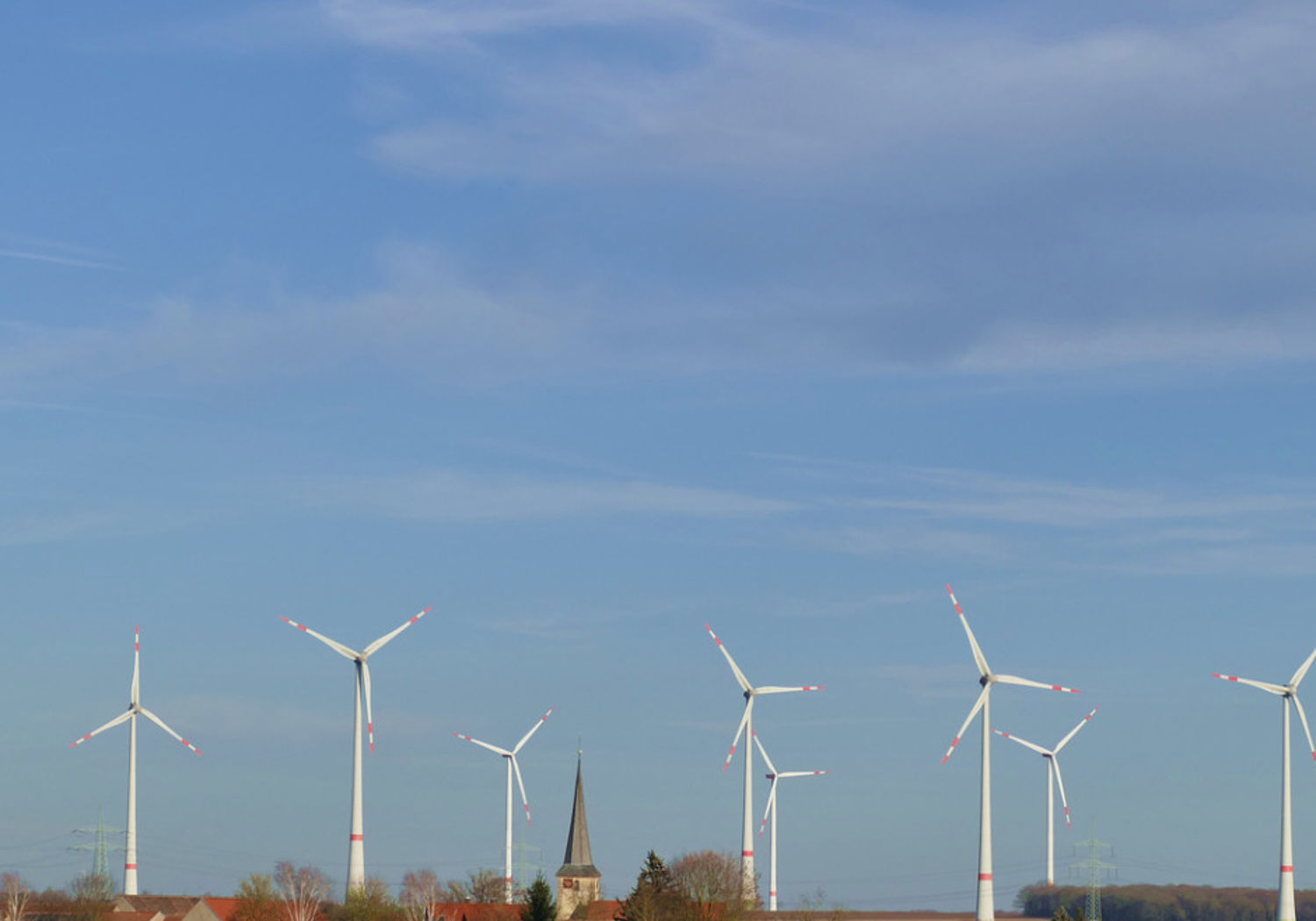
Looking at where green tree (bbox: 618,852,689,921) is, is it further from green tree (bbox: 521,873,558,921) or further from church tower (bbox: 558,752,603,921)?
church tower (bbox: 558,752,603,921)

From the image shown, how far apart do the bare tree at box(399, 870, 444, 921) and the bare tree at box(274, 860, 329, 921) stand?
6624 millimetres

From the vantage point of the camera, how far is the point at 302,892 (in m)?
137

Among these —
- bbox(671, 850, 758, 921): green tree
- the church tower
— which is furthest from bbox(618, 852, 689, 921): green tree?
the church tower

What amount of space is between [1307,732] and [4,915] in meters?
104

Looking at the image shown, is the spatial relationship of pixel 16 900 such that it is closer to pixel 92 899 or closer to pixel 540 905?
pixel 92 899

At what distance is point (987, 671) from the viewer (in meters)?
135

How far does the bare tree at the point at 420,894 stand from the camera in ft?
468

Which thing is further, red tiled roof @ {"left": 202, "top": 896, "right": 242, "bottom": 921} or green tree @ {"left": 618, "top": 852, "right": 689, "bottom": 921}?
red tiled roof @ {"left": 202, "top": 896, "right": 242, "bottom": 921}

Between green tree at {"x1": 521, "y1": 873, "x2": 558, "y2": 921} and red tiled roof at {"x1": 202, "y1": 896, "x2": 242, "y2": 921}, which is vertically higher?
green tree at {"x1": 521, "y1": 873, "x2": 558, "y2": 921}

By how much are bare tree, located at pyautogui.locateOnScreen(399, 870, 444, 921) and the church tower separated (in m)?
11.5

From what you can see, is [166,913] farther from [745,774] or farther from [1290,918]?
[1290,918]

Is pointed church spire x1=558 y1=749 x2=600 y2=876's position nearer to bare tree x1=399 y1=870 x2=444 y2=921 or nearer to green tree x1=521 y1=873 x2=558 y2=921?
bare tree x1=399 y1=870 x2=444 y2=921

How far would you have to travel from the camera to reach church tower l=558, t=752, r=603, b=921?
7224 inches

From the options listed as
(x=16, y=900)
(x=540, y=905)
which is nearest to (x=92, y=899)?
(x=16, y=900)
